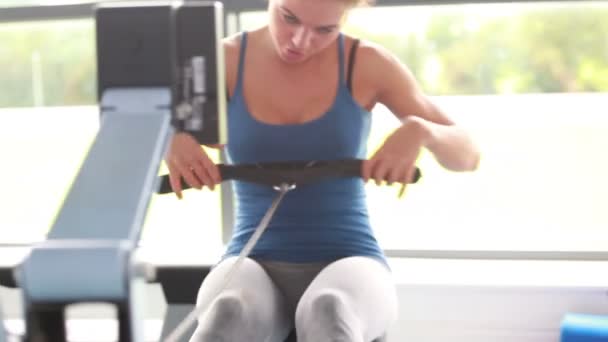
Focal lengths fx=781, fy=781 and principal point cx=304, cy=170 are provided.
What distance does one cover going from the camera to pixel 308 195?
5.29 ft

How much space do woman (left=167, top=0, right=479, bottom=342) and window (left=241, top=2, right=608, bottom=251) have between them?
0.71 m

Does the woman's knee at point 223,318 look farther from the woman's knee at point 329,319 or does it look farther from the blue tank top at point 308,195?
the blue tank top at point 308,195

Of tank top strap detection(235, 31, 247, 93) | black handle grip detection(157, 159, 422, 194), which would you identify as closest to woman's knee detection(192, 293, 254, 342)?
black handle grip detection(157, 159, 422, 194)

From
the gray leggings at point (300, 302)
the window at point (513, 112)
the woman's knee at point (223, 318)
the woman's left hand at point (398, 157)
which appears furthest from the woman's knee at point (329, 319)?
the window at point (513, 112)

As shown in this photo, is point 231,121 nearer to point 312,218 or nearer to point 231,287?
point 312,218

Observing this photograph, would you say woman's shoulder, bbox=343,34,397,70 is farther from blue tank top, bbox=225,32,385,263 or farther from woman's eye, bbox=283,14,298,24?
woman's eye, bbox=283,14,298,24

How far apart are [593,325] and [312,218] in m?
0.86

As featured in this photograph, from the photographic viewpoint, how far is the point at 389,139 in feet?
4.43

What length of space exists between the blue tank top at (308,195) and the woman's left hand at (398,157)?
271 millimetres

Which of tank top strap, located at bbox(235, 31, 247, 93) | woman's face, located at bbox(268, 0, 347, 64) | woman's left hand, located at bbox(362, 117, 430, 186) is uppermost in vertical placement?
woman's face, located at bbox(268, 0, 347, 64)

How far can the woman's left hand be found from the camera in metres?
1.32

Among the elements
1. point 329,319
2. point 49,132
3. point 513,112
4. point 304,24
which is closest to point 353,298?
point 329,319

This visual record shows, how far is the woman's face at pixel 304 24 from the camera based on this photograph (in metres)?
1.47

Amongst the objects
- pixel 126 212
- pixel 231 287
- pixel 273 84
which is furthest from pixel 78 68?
pixel 126 212
